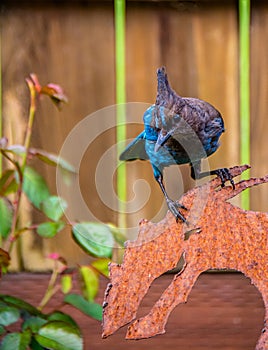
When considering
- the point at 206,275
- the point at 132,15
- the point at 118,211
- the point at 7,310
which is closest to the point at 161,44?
the point at 132,15

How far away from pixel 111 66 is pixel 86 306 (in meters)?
0.49

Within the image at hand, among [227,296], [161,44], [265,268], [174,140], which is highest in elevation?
[161,44]

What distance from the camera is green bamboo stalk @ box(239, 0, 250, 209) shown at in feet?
3.75

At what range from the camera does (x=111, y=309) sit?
0.51m

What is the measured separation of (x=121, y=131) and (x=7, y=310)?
1.56 feet

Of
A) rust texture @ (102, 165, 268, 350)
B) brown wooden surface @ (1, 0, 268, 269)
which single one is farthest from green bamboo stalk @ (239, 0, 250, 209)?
rust texture @ (102, 165, 268, 350)

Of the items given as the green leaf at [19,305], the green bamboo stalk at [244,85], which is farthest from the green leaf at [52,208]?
the green bamboo stalk at [244,85]

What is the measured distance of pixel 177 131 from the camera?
1.74ft

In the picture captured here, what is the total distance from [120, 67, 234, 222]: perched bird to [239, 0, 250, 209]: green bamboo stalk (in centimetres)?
52

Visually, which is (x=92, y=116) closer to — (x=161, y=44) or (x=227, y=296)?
(x=161, y=44)

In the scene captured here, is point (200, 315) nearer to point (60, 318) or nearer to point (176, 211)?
point (60, 318)

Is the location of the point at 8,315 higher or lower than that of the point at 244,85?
lower

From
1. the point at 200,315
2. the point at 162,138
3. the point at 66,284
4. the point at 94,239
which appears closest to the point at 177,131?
the point at 162,138

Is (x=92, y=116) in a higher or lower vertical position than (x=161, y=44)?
lower
